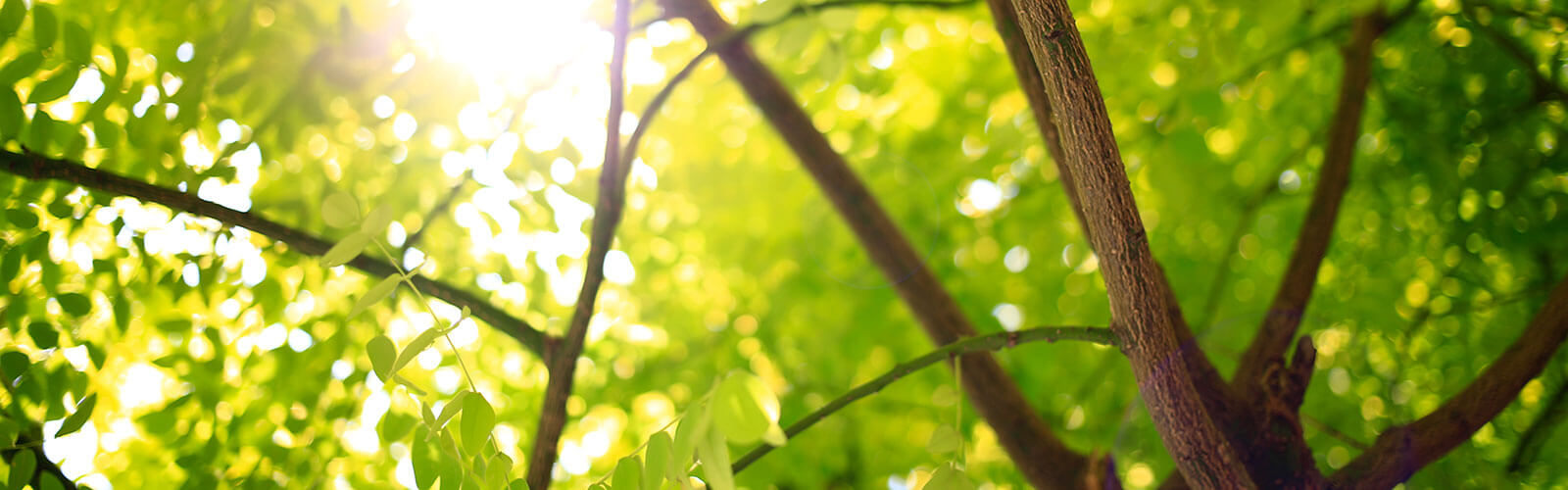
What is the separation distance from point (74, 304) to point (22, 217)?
0.17 meters

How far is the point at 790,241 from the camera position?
3.35 meters

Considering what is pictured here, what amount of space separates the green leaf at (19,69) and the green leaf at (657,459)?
4.07 feet

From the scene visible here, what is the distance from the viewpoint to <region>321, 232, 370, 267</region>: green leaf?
1070 millimetres

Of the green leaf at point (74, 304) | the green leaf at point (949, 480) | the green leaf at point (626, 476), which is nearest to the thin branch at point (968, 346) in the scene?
the green leaf at point (949, 480)

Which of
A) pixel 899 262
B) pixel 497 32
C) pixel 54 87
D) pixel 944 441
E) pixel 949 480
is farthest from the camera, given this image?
pixel 899 262

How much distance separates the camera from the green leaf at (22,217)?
4.42 feet

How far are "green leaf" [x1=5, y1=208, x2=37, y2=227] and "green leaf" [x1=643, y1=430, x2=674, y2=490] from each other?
1205mm

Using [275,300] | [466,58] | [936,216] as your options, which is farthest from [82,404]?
[936,216]

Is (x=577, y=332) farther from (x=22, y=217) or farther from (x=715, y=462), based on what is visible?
→ (x=22, y=217)

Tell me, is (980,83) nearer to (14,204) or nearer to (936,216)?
(936,216)

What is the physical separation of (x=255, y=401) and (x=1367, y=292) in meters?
3.07

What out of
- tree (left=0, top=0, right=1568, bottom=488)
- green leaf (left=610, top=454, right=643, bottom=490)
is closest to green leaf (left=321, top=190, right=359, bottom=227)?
tree (left=0, top=0, right=1568, bottom=488)

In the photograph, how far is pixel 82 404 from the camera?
134 centimetres

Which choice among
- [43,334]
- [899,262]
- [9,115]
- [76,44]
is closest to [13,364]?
[43,334]
